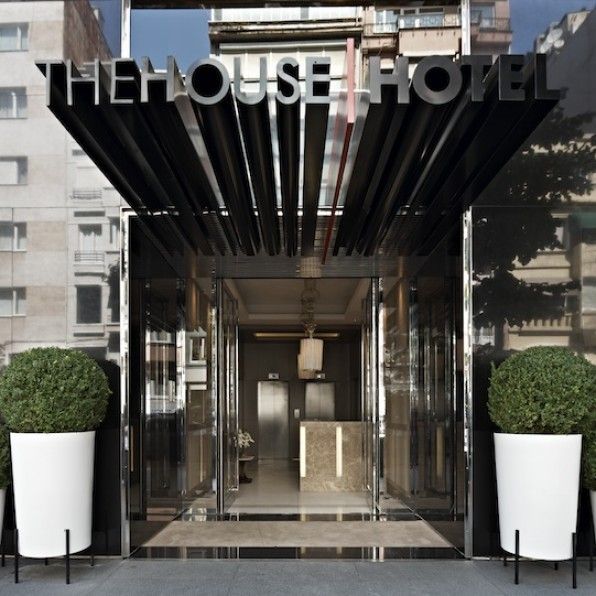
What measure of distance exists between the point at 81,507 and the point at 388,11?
4.50m

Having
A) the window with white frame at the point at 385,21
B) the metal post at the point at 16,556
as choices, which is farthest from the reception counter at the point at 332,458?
the metal post at the point at 16,556

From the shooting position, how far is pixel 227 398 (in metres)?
9.55

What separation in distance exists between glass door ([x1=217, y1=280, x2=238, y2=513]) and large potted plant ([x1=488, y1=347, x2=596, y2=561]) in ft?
13.8

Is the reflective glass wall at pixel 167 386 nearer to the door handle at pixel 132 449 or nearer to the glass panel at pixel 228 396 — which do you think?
the door handle at pixel 132 449

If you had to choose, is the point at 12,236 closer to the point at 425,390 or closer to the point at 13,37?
the point at 13,37

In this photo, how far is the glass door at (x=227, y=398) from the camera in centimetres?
906

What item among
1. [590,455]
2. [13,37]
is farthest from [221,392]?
[590,455]

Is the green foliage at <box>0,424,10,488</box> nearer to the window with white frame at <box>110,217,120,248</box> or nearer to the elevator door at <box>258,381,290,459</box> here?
the window with white frame at <box>110,217,120,248</box>

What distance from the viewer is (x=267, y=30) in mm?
6691

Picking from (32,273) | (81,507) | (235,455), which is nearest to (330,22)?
(32,273)

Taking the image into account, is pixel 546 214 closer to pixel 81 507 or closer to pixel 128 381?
pixel 128 381

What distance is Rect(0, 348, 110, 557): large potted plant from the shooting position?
517cm

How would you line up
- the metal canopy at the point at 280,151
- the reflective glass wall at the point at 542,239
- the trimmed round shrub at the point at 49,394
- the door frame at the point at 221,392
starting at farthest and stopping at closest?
the door frame at the point at 221,392 → the reflective glass wall at the point at 542,239 → the trimmed round shrub at the point at 49,394 → the metal canopy at the point at 280,151

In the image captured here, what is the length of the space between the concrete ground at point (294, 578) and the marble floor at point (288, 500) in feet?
9.87
